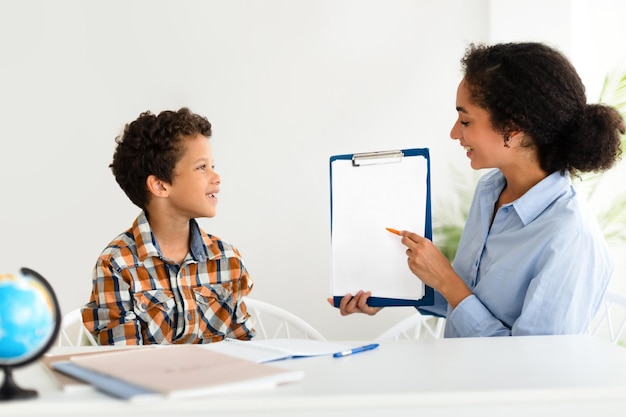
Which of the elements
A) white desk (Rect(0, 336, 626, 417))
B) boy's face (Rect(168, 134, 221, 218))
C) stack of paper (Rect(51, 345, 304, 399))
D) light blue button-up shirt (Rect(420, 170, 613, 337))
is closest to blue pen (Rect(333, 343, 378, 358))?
white desk (Rect(0, 336, 626, 417))

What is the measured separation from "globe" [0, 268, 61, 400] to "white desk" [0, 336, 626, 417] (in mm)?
71

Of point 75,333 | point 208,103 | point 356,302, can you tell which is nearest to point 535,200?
point 356,302

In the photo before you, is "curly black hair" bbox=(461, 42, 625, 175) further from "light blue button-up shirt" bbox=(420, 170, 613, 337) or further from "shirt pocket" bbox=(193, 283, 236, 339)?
"shirt pocket" bbox=(193, 283, 236, 339)

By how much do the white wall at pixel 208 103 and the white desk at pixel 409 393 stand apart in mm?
1977

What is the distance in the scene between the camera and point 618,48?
322 cm

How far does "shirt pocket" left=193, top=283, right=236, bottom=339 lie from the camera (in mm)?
2049

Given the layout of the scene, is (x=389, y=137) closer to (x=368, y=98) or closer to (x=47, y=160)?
(x=368, y=98)

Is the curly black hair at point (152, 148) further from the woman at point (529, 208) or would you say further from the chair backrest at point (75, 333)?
the woman at point (529, 208)

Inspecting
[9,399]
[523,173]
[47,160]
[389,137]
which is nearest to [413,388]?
[9,399]

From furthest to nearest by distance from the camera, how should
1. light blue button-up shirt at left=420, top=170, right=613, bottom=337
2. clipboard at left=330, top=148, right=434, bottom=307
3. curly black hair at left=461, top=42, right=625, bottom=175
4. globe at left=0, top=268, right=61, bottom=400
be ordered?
1. clipboard at left=330, top=148, right=434, bottom=307
2. curly black hair at left=461, top=42, right=625, bottom=175
3. light blue button-up shirt at left=420, top=170, right=613, bottom=337
4. globe at left=0, top=268, right=61, bottom=400

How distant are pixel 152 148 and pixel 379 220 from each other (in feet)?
2.39

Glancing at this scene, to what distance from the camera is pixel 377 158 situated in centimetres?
191

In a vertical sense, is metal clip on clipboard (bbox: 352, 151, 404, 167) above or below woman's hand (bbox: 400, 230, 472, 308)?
above

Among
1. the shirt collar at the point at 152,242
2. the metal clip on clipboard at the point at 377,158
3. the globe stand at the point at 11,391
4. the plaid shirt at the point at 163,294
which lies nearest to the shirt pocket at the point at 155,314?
the plaid shirt at the point at 163,294
